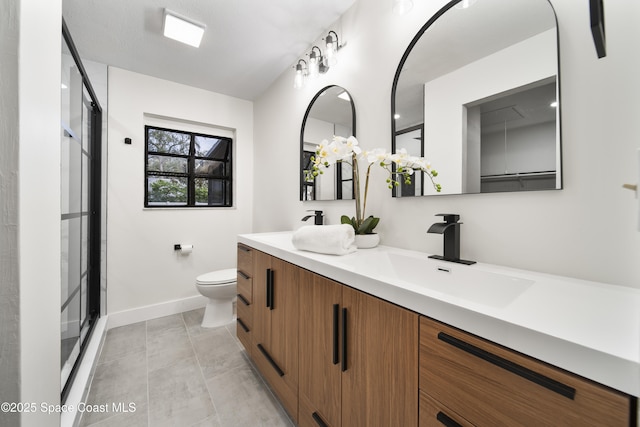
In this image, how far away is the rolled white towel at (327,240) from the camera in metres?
1.15

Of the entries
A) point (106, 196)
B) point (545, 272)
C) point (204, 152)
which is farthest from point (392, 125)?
point (106, 196)

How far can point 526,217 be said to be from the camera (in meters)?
0.91

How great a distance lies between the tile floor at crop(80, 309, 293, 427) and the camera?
4.33 feet

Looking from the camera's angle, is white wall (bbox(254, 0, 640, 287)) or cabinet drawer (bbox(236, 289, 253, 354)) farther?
cabinet drawer (bbox(236, 289, 253, 354))

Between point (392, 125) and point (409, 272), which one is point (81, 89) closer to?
point (392, 125)

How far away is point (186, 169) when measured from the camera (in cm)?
283

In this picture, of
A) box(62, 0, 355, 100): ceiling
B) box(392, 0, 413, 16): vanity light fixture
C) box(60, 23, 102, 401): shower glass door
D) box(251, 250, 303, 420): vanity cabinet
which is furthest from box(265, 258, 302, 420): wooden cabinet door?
box(62, 0, 355, 100): ceiling

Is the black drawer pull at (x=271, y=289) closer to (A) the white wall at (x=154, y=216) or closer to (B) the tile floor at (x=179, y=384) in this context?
(B) the tile floor at (x=179, y=384)

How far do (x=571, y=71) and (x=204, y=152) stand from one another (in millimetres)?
3051

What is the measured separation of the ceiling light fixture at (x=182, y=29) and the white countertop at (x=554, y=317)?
80.0 inches

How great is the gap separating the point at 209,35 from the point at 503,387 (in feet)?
8.37

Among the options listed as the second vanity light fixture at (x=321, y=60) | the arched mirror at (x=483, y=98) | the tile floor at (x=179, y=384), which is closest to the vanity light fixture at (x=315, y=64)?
the second vanity light fixture at (x=321, y=60)

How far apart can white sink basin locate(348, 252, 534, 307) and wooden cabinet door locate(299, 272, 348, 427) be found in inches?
7.2

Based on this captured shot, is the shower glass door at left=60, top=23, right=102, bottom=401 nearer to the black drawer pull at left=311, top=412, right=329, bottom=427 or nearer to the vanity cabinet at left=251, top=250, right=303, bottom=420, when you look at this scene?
the vanity cabinet at left=251, top=250, right=303, bottom=420
